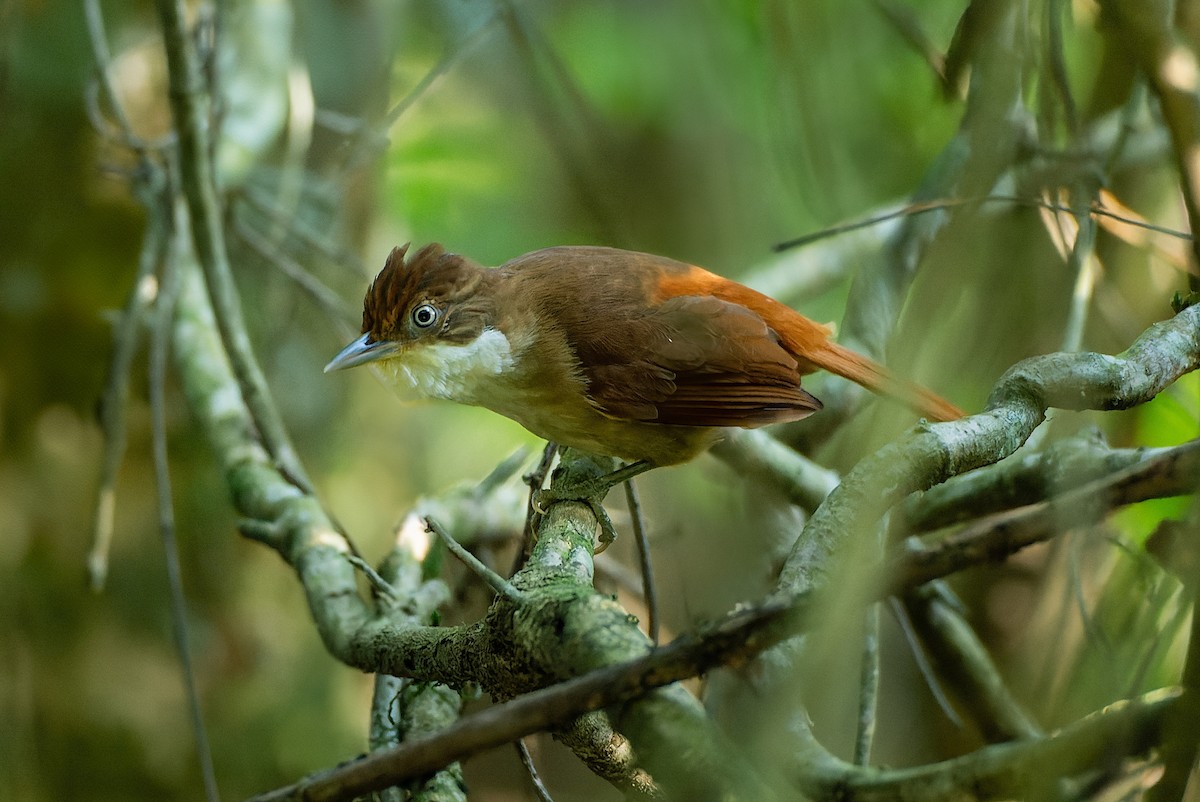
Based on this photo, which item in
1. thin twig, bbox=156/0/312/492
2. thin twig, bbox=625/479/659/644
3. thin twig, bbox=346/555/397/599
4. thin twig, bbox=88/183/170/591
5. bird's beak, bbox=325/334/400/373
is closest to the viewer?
thin twig, bbox=346/555/397/599

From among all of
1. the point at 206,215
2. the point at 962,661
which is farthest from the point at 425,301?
the point at 962,661

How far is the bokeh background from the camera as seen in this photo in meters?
3.29

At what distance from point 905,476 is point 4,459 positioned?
3841mm

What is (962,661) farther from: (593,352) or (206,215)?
(206,215)

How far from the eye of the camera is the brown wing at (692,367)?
281cm

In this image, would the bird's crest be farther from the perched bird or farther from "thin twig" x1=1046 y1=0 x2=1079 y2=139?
"thin twig" x1=1046 y1=0 x2=1079 y2=139

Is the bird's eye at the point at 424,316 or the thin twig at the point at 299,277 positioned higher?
the thin twig at the point at 299,277

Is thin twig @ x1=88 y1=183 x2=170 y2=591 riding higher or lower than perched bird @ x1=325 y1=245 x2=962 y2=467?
higher

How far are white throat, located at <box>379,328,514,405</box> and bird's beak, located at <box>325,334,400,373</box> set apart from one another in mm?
52

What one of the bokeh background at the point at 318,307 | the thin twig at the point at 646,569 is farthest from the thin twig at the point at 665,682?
the bokeh background at the point at 318,307

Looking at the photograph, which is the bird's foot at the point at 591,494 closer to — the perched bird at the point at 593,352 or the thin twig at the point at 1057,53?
the perched bird at the point at 593,352

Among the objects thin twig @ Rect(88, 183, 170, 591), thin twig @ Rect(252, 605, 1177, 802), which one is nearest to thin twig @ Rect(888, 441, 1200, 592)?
thin twig @ Rect(252, 605, 1177, 802)

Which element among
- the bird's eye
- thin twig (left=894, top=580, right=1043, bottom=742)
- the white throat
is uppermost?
the bird's eye

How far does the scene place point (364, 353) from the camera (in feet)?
9.02
